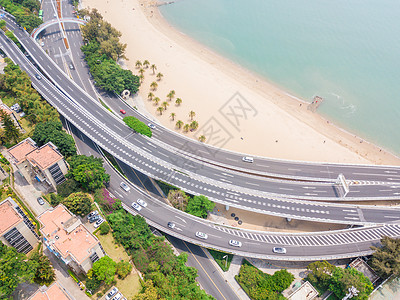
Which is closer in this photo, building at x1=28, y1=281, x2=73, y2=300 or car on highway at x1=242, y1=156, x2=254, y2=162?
building at x1=28, y1=281, x2=73, y2=300

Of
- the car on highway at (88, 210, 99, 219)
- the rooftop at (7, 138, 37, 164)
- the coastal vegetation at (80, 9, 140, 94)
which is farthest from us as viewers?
the coastal vegetation at (80, 9, 140, 94)

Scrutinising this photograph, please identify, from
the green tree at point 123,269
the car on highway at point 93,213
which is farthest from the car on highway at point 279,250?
the car on highway at point 93,213

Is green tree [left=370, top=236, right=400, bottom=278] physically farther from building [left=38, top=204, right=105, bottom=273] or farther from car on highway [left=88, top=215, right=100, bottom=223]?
car on highway [left=88, top=215, right=100, bottom=223]

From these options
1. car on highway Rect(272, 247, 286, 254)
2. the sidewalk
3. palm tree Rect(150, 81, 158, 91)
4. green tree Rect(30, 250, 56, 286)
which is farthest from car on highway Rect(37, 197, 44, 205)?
palm tree Rect(150, 81, 158, 91)

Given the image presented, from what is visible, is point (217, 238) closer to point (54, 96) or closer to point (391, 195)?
point (391, 195)

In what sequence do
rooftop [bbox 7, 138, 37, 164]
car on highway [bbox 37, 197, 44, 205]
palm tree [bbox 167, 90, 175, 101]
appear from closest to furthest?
1. rooftop [bbox 7, 138, 37, 164]
2. car on highway [bbox 37, 197, 44, 205]
3. palm tree [bbox 167, 90, 175, 101]

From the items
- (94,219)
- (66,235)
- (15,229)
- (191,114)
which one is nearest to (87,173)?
(94,219)
